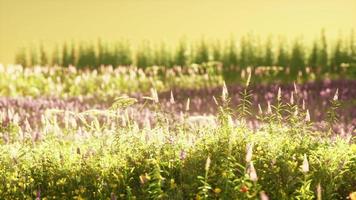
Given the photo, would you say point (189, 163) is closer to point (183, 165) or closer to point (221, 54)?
point (183, 165)

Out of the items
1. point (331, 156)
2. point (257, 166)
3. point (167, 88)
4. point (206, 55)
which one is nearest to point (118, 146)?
point (257, 166)

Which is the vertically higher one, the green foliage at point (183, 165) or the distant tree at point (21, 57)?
the distant tree at point (21, 57)

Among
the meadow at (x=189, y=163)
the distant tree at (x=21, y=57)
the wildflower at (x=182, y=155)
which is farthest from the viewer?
the distant tree at (x=21, y=57)

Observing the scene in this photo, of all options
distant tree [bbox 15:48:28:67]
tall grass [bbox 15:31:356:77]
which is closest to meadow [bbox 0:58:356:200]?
tall grass [bbox 15:31:356:77]

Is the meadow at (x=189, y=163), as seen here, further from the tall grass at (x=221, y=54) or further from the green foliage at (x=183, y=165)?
the tall grass at (x=221, y=54)

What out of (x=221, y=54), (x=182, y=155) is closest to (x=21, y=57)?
(x=221, y=54)

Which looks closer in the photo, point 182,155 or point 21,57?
point 182,155

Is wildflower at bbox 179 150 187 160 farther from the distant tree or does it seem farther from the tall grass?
the distant tree

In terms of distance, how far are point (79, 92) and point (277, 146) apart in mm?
12484

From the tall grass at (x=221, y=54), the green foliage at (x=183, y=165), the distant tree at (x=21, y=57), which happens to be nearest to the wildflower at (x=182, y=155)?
the green foliage at (x=183, y=165)

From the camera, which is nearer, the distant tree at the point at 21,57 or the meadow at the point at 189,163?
the meadow at the point at 189,163

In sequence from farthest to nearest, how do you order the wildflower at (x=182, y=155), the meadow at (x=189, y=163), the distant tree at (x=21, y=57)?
the distant tree at (x=21, y=57)
the wildflower at (x=182, y=155)
the meadow at (x=189, y=163)

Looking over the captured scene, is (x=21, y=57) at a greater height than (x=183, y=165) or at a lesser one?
greater

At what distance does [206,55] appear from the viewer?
2273 cm
